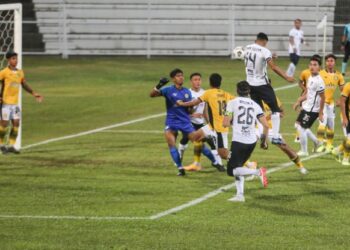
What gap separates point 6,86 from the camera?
83.4ft

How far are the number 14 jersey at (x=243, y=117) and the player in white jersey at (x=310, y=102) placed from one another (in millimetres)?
6476

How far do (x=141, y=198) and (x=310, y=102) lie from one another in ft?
25.0

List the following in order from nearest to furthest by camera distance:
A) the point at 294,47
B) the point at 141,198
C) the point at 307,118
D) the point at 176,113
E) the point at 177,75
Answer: the point at 141,198 → the point at 177,75 → the point at 176,113 → the point at 307,118 → the point at 294,47

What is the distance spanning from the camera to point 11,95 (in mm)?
25547

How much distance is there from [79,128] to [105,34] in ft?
77.1

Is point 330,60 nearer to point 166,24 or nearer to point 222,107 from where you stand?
point 222,107

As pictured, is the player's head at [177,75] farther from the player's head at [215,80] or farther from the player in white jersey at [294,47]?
the player in white jersey at [294,47]

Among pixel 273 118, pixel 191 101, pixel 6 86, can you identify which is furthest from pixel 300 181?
pixel 6 86

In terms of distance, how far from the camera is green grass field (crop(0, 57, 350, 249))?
48.7ft

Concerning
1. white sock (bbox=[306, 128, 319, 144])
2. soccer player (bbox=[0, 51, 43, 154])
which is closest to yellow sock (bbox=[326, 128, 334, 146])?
white sock (bbox=[306, 128, 319, 144])

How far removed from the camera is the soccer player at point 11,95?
83.4 ft

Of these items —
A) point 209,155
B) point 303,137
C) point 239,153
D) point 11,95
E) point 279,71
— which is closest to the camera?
point 239,153

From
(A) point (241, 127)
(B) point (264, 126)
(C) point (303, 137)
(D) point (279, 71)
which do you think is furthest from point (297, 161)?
(C) point (303, 137)

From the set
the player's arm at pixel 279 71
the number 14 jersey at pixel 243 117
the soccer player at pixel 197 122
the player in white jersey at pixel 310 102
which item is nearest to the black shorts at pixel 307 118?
the player in white jersey at pixel 310 102
